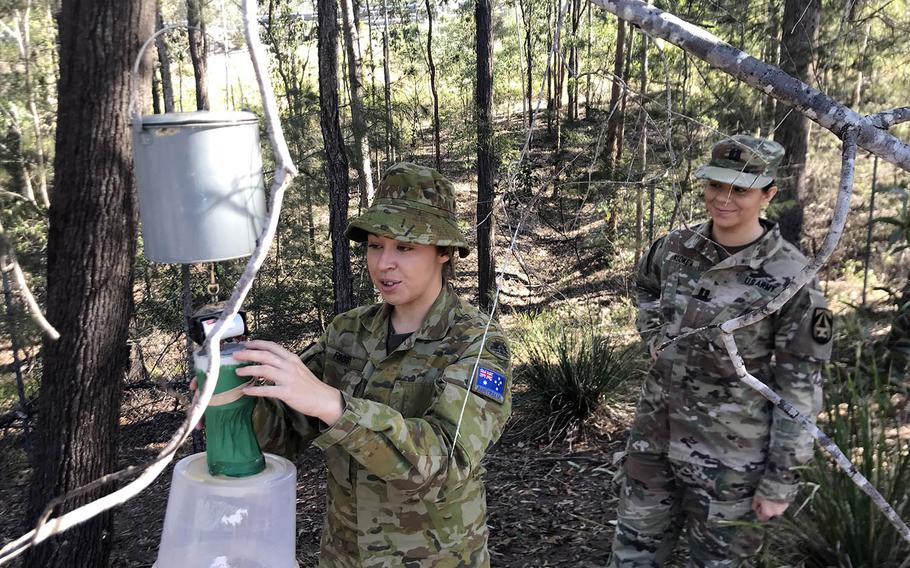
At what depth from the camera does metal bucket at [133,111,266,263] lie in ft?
4.46

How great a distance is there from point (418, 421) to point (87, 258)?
2.30m

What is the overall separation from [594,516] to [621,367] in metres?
1.66

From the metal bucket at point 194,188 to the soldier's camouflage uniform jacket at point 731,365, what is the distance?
60.4 inches

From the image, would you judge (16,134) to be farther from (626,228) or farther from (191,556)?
(626,228)

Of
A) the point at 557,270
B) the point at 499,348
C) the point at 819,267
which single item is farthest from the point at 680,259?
the point at 557,270

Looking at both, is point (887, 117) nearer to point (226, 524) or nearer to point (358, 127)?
point (226, 524)

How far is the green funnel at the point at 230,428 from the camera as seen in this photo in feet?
4.15

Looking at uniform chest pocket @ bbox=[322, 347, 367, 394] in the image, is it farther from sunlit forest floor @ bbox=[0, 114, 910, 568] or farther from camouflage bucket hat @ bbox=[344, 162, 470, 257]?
sunlit forest floor @ bbox=[0, 114, 910, 568]

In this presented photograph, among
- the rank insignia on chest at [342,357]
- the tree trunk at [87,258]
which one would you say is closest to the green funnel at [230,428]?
the rank insignia on chest at [342,357]

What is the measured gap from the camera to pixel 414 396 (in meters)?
1.69

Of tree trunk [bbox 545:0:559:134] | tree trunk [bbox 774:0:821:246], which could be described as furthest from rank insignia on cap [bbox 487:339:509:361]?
tree trunk [bbox 774:0:821:246]

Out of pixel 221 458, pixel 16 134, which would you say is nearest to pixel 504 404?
pixel 221 458

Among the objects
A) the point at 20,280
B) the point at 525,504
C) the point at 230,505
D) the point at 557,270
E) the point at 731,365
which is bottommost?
the point at 525,504

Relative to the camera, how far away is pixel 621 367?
563 cm
